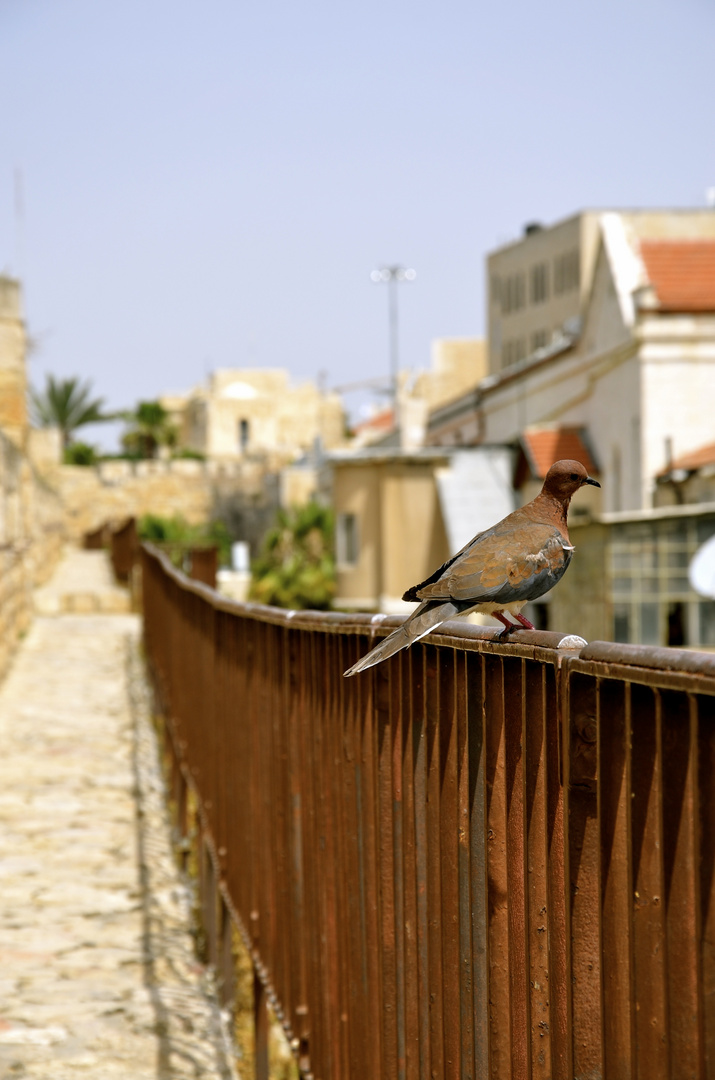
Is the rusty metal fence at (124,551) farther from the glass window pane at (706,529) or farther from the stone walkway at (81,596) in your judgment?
the glass window pane at (706,529)

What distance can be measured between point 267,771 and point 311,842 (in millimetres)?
727

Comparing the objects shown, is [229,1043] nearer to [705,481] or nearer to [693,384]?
[705,481]

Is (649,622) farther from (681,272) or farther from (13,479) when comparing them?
(13,479)

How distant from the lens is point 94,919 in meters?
6.02

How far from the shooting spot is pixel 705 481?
2316 cm

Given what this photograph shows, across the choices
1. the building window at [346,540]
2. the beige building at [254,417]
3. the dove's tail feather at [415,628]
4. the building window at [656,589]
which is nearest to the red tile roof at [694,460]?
the building window at [656,589]

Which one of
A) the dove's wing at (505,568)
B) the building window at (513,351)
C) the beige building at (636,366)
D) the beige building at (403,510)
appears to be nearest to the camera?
the dove's wing at (505,568)

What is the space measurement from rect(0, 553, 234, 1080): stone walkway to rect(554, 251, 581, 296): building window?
204 ft

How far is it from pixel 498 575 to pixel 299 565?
39.1 metres

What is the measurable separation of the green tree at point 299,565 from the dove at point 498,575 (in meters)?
34.1

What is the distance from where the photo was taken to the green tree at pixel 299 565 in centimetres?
3831

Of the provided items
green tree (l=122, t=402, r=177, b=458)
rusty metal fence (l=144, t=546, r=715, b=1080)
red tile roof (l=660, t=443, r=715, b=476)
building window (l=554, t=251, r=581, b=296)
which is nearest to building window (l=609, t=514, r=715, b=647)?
red tile roof (l=660, t=443, r=715, b=476)

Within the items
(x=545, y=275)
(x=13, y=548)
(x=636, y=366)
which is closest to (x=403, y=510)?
(x=636, y=366)

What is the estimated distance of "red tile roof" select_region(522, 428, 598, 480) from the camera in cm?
2986
